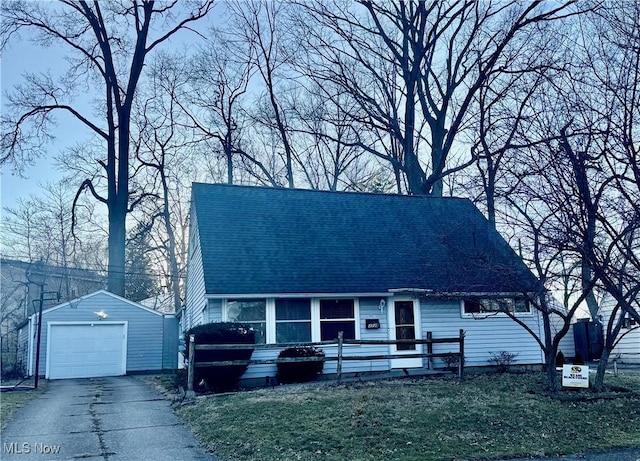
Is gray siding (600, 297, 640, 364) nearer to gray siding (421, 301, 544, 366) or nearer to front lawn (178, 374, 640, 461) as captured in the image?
gray siding (421, 301, 544, 366)


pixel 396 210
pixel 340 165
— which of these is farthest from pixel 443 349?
pixel 340 165

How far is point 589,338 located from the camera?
23.4 m

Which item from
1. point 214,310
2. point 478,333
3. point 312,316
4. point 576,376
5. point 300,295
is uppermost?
point 300,295

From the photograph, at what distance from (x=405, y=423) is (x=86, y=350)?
17840mm

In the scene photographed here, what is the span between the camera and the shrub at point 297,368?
1514 cm

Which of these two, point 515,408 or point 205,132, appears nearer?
point 515,408

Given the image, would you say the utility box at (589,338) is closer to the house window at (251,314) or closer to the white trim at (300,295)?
the white trim at (300,295)

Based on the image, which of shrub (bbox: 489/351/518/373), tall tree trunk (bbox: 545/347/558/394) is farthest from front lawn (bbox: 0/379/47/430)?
shrub (bbox: 489/351/518/373)

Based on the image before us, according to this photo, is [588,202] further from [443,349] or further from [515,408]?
[443,349]

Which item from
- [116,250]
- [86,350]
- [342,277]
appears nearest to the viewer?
[342,277]

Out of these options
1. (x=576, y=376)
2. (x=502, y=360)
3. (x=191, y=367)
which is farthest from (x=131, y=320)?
(x=576, y=376)

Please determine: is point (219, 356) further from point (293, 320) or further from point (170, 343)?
point (170, 343)

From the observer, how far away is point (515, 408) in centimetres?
1098

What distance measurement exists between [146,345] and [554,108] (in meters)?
20.2
